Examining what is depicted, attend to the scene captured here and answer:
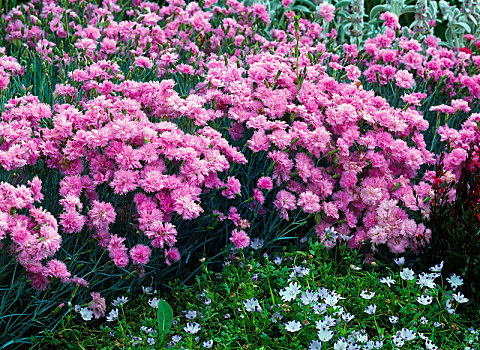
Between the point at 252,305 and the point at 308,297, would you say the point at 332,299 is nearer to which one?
the point at 308,297

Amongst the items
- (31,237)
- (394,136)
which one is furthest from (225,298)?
(394,136)

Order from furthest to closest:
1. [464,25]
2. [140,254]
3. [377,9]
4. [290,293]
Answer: [377,9] → [464,25] → [140,254] → [290,293]

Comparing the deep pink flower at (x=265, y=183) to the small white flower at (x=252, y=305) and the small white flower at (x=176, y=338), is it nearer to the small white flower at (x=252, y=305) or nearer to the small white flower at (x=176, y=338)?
the small white flower at (x=252, y=305)

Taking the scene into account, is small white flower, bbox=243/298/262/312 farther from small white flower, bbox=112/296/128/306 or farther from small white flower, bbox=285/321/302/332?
small white flower, bbox=112/296/128/306

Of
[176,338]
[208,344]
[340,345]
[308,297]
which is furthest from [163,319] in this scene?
[340,345]

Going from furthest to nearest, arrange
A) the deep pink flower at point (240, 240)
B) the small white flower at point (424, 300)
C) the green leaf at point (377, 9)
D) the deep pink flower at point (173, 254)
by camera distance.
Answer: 1. the green leaf at point (377, 9)
2. the deep pink flower at point (240, 240)
3. the deep pink flower at point (173, 254)
4. the small white flower at point (424, 300)

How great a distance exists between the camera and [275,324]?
2605mm

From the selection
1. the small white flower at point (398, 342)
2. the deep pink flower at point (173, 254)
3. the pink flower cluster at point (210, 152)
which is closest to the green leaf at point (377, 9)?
the pink flower cluster at point (210, 152)

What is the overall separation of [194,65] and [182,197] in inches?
71.2

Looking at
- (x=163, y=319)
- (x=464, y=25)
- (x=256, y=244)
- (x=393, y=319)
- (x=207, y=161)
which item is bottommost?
(x=256, y=244)

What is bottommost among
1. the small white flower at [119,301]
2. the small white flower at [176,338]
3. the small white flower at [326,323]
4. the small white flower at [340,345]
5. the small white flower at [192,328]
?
the small white flower at [119,301]

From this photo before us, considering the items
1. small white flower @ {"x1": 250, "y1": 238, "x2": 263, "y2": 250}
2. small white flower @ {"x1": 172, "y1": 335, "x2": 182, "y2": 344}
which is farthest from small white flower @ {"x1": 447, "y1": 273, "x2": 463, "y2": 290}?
small white flower @ {"x1": 172, "y1": 335, "x2": 182, "y2": 344}

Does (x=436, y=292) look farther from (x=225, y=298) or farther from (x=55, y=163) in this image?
(x=55, y=163)

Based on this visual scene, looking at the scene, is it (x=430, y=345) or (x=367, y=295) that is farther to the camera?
(x=367, y=295)
